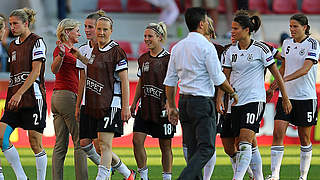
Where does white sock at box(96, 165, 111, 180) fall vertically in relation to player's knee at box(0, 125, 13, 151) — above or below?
below

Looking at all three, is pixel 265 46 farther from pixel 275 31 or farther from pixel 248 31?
pixel 275 31

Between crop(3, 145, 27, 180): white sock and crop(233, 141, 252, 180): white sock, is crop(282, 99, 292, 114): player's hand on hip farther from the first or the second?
crop(3, 145, 27, 180): white sock

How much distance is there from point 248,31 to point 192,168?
6.60 feet

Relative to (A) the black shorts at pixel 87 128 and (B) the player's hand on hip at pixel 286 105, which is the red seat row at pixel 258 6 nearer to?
(B) the player's hand on hip at pixel 286 105

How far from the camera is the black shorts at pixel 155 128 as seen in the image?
30.4 ft

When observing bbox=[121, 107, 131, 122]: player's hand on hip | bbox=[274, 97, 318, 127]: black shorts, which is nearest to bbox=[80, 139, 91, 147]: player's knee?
bbox=[121, 107, 131, 122]: player's hand on hip

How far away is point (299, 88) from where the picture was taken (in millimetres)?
9922

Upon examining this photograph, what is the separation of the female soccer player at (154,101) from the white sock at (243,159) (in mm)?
986

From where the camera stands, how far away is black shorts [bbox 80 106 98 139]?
8.60 metres

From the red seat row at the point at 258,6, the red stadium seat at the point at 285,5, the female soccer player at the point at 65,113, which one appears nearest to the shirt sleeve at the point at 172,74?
the female soccer player at the point at 65,113

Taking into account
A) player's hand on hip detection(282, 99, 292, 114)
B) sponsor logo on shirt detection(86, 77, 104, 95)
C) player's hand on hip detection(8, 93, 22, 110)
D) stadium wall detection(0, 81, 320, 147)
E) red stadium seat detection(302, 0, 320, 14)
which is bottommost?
stadium wall detection(0, 81, 320, 147)

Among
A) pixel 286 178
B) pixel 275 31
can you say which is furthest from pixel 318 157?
pixel 275 31

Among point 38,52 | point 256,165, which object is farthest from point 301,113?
point 38,52

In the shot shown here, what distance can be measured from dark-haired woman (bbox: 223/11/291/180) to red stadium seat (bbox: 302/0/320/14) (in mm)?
12034
